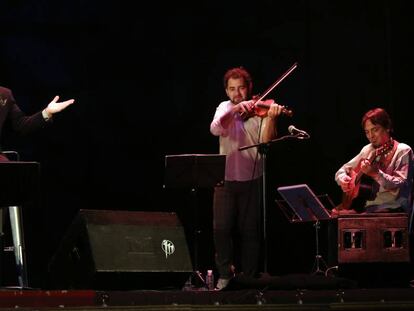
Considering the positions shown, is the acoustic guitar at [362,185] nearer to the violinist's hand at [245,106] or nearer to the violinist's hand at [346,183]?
the violinist's hand at [346,183]

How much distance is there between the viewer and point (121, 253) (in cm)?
531

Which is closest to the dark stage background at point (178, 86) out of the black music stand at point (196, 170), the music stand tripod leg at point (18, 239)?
the black music stand at point (196, 170)

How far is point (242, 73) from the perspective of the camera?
22.5 feet

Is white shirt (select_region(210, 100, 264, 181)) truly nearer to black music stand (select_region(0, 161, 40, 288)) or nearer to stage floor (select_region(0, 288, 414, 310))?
black music stand (select_region(0, 161, 40, 288))

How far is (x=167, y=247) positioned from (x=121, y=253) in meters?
0.34

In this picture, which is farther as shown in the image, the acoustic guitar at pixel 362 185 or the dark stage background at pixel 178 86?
A: the dark stage background at pixel 178 86

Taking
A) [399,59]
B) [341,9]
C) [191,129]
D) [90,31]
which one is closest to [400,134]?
[399,59]

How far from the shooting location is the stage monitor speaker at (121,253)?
5215 millimetres

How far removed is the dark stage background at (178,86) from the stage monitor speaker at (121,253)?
224 cm

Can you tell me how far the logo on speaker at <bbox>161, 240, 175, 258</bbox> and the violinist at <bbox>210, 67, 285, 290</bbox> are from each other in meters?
1.28

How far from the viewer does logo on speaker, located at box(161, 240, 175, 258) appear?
550 cm

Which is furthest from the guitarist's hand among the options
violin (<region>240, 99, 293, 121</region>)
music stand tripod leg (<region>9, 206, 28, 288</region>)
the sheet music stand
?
music stand tripod leg (<region>9, 206, 28, 288</region>)

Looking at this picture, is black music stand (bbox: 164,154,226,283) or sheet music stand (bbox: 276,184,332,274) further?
sheet music stand (bbox: 276,184,332,274)

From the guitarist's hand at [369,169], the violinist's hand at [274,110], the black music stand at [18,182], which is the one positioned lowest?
the guitarist's hand at [369,169]
